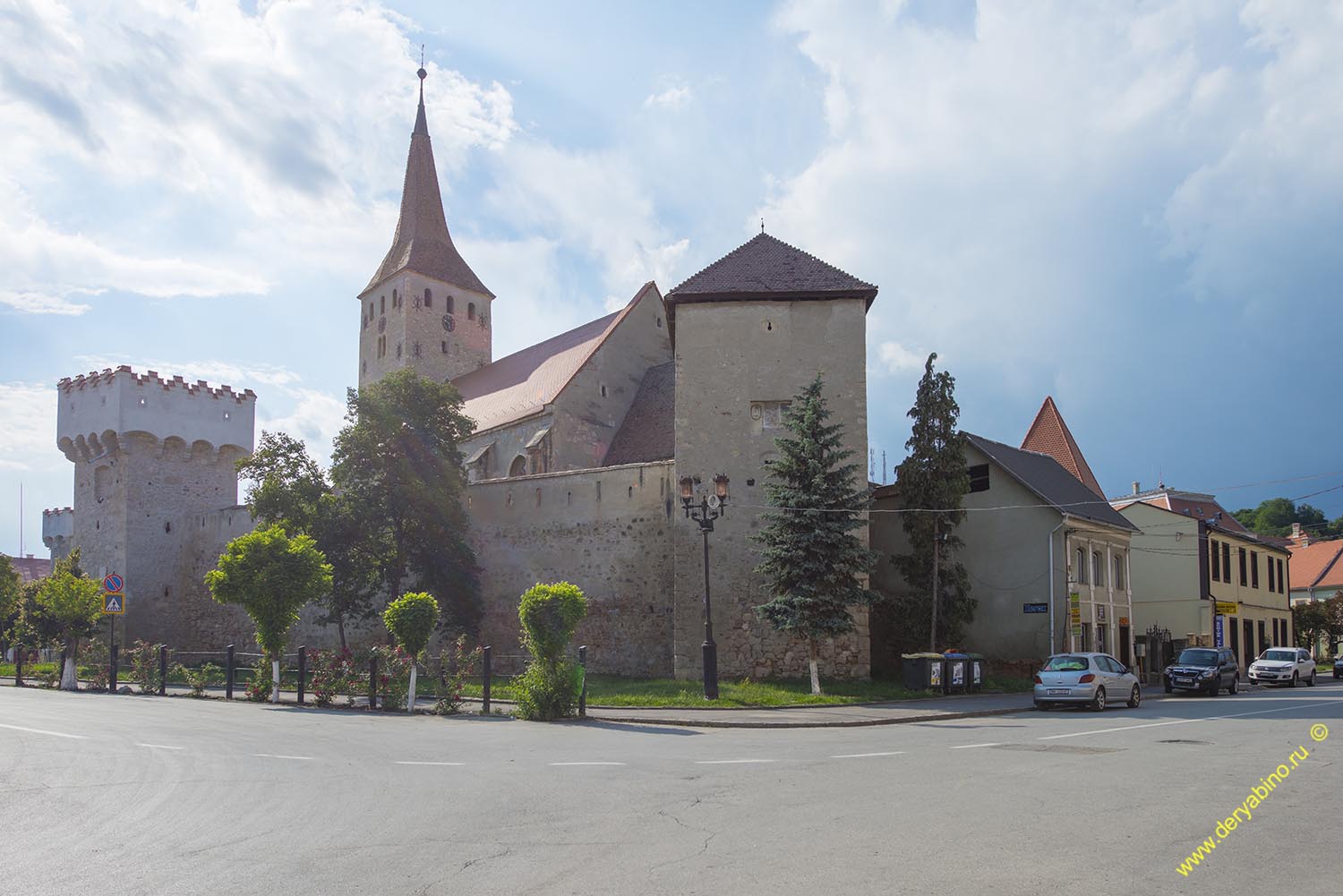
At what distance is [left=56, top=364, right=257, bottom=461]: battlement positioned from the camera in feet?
142

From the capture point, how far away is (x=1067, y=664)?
2223cm

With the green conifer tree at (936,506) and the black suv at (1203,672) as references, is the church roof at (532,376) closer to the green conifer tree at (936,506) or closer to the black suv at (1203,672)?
the green conifer tree at (936,506)

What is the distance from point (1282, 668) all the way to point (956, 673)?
17.3m

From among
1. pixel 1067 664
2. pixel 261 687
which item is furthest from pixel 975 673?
pixel 261 687

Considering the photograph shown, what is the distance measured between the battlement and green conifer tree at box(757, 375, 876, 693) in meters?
31.3

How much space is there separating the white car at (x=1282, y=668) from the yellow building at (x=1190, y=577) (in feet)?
11.6

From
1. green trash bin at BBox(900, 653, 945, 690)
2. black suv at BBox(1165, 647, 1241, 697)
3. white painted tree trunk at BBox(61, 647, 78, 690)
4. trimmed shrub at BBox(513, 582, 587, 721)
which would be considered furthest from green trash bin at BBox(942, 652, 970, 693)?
white painted tree trunk at BBox(61, 647, 78, 690)

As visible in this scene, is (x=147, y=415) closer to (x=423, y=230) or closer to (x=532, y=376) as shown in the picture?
(x=532, y=376)

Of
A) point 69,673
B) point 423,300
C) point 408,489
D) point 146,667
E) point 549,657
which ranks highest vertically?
point 423,300

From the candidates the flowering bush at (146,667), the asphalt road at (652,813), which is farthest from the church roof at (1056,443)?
the flowering bush at (146,667)

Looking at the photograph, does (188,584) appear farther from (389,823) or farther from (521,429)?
(389,823)

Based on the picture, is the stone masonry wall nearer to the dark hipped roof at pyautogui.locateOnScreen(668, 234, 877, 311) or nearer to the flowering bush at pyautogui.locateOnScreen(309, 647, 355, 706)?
the dark hipped roof at pyautogui.locateOnScreen(668, 234, 877, 311)

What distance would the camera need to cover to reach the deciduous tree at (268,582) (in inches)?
912

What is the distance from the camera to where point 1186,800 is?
29.0ft
